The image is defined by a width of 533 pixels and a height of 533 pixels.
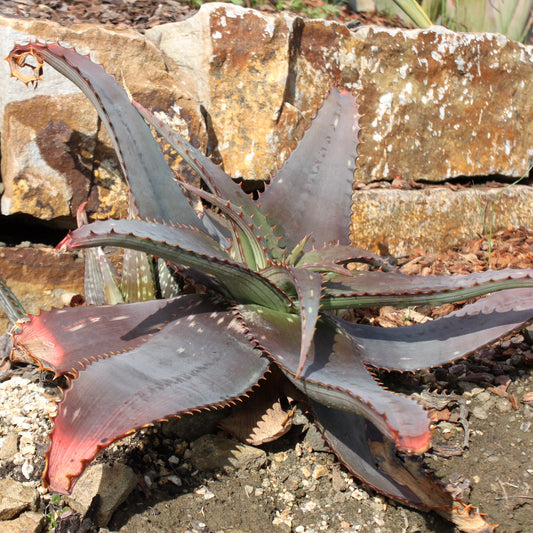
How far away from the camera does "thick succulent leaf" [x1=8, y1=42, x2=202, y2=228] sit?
1.80 metres

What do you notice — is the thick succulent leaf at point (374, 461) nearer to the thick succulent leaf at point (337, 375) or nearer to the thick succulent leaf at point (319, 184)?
the thick succulent leaf at point (337, 375)

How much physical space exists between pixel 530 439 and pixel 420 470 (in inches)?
18.2

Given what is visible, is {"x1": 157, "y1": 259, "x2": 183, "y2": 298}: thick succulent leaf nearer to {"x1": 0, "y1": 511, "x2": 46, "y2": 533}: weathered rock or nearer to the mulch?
{"x1": 0, "y1": 511, "x2": 46, "y2": 533}: weathered rock

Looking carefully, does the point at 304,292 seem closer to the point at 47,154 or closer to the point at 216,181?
the point at 216,181

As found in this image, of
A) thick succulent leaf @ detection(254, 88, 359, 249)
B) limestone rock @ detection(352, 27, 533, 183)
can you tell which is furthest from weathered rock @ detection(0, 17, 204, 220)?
limestone rock @ detection(352, 27, 533, 183)

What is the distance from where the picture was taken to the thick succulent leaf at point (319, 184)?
2047mm

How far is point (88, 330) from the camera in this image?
66.1 inches

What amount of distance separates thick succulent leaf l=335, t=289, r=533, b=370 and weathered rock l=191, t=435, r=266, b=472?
0.43 metres

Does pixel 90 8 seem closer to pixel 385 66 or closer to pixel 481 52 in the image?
pixel 385 66

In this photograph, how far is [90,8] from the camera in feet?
8.85

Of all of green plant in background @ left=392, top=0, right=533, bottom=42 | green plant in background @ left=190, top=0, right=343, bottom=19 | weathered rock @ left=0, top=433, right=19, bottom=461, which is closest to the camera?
weathered rock @ left=0, top=433, right=19, bottom=461

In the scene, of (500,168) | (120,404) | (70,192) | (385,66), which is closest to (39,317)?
(120,404)

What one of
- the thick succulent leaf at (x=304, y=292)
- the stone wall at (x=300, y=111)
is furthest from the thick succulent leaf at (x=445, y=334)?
the stone wall at (x=300, y=111)

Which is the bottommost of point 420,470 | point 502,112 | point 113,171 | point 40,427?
point 40,427
